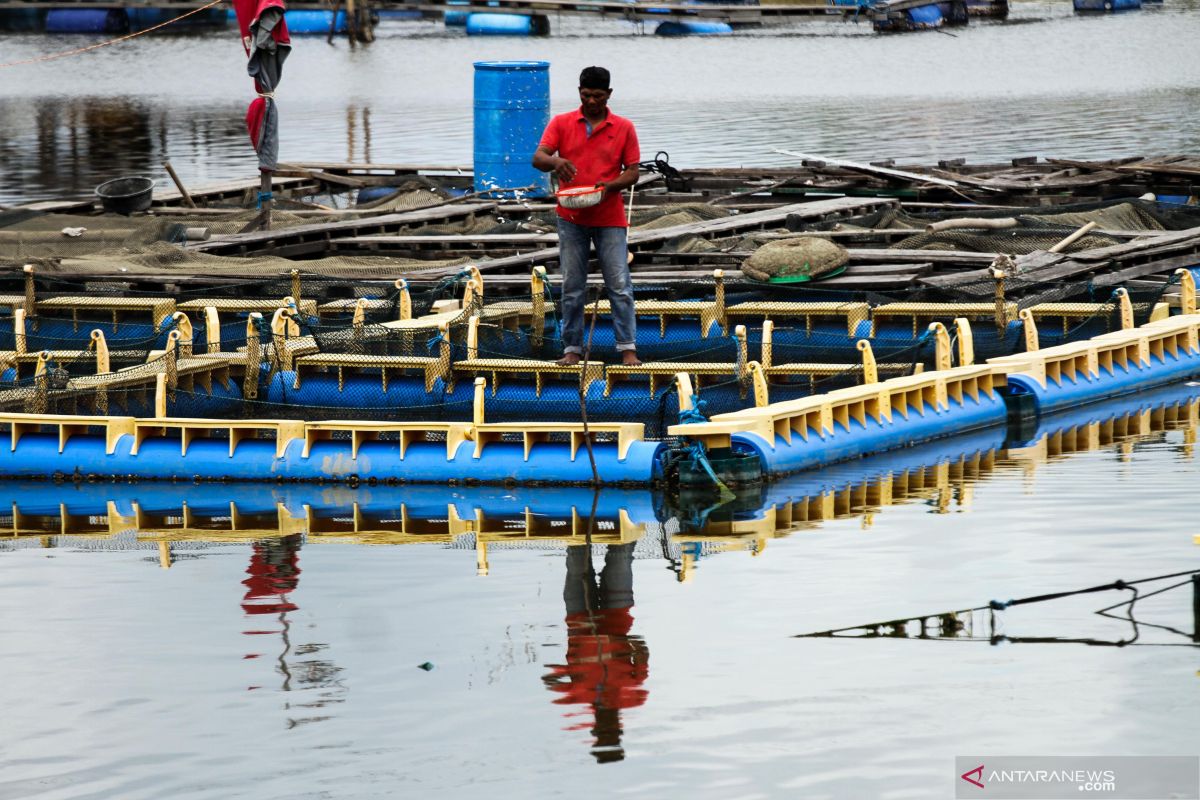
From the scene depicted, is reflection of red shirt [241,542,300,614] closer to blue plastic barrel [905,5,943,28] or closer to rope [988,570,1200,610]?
rope [988,570,1200,610]

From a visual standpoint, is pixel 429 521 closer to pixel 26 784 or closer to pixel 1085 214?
pixel 26 784

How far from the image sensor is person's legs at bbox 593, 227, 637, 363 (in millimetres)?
13609

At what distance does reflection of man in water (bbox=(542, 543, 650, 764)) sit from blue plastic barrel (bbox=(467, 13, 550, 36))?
2653 inches

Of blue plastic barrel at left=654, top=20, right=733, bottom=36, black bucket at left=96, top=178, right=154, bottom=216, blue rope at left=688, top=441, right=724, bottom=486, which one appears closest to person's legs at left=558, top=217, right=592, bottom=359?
blue rope at left=688, top=441, right=724, bottom=486

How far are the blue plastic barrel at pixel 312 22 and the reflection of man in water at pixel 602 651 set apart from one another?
72011 millimetres

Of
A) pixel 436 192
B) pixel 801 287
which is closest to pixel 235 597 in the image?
pixel 801 287

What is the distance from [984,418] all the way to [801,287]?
110 inches

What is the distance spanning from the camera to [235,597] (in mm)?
10781

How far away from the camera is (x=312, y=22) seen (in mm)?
81375

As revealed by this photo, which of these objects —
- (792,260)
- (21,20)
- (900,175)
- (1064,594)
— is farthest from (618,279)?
(21,20)

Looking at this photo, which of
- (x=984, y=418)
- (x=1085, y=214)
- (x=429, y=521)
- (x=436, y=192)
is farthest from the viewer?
(x=436, y=192)

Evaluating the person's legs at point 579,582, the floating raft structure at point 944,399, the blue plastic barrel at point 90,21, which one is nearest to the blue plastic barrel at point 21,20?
the blue plastic barrel at point 90,21

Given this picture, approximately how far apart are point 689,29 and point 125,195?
56.4 m

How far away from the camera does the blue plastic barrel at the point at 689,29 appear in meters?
78.4
